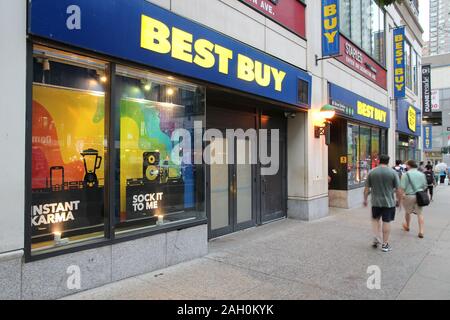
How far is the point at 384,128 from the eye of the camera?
15.7 m

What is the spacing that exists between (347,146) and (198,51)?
25.5 feet

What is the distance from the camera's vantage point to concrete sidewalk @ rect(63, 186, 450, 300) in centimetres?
432

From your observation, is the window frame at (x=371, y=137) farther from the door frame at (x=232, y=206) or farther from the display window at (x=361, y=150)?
the door frame at (x=232, y=206)

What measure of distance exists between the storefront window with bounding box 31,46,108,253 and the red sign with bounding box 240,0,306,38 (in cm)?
385

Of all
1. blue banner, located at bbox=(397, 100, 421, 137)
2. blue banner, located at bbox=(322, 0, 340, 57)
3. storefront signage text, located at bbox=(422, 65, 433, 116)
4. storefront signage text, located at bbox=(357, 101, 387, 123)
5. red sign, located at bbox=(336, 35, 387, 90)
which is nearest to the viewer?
blue banner, located at bbox=(322, 0, 340, 57)

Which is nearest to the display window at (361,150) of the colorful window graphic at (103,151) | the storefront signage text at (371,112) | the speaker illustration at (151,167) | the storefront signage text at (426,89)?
the storefront signage text at (371,112)

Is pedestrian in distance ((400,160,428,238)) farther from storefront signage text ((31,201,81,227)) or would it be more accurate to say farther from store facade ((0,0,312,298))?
storefront signage text ((31,201,81,227))

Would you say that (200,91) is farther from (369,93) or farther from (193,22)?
(369,93)

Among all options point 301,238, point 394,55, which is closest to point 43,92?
point 301,238

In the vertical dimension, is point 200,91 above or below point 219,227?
above

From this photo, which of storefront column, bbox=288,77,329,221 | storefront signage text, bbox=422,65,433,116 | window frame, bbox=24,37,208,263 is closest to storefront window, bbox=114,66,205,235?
window frame, bbox=24,37,208,263

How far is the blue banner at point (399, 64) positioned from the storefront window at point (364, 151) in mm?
3993

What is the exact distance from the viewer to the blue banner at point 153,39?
12.7 ft
